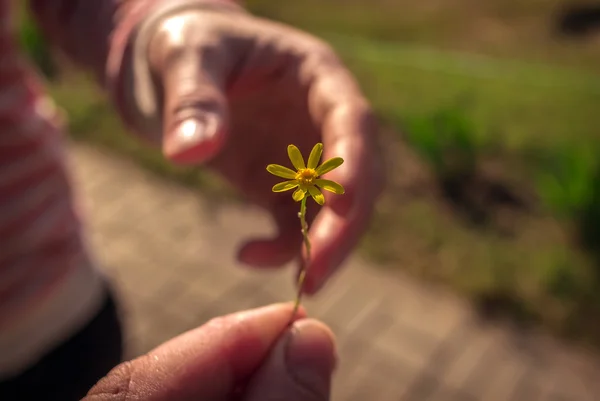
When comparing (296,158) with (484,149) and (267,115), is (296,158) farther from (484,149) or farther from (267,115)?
(484,149)

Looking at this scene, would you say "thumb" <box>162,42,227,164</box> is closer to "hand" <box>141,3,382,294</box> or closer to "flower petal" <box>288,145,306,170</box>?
"hand" <box>141,3,382,294</box>

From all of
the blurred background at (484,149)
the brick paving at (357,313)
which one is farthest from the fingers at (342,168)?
the blurred background at (484,149)

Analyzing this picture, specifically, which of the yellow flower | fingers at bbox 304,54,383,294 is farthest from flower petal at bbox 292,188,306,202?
fingers at bbox 304,54,383,294

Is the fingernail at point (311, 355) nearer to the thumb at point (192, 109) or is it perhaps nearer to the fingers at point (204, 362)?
the fingers at point (204, 362)

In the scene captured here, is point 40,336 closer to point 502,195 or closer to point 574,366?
point 574,366

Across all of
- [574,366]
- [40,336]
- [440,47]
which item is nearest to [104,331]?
[40,336]

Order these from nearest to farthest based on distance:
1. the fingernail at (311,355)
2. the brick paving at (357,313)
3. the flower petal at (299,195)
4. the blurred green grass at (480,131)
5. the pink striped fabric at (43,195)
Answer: the flower petal at (299,195) < the fingernail at (311,355) < the pink striped fabric at (43,195) < the brick paving at (357,313) < the blurred green grass at (480,131)

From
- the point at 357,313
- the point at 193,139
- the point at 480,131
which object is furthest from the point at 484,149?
the point at 193,139
